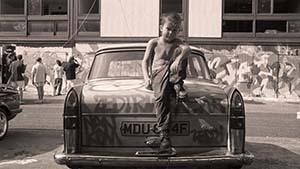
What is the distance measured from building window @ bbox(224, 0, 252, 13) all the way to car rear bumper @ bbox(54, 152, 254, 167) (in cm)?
1774

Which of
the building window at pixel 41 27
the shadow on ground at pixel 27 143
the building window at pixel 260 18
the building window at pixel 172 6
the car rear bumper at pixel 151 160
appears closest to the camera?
the car rear bumper at pixel 151 160

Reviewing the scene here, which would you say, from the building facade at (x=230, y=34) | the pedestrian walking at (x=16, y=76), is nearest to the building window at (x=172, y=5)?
the building facade at (x=230, y=34)

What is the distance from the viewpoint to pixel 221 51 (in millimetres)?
21547

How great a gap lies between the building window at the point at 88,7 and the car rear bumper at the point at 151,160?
18066mm

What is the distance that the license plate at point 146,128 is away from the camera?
5.07 m

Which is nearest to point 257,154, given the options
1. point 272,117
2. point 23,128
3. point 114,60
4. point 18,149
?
point 114,60

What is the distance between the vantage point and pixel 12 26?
23.0 metres

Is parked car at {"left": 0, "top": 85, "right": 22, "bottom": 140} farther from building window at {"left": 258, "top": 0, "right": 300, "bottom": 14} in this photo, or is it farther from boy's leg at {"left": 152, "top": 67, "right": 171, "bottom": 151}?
building window at {"left": 258, "top": 0, "right": 300, "bottom": 14}

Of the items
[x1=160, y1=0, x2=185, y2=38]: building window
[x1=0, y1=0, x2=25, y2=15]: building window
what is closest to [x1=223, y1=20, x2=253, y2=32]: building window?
[x1=160, y1=0, x2=185, y2=38]: building window

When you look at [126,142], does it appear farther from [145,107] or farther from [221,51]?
[221,51]

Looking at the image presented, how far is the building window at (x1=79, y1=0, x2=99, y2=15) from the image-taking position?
22.3m

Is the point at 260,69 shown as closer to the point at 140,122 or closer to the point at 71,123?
the point at 140,122

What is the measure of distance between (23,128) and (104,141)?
20.1ft

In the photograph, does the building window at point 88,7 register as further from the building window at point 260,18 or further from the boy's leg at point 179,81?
the boy's leg at point 179,81
